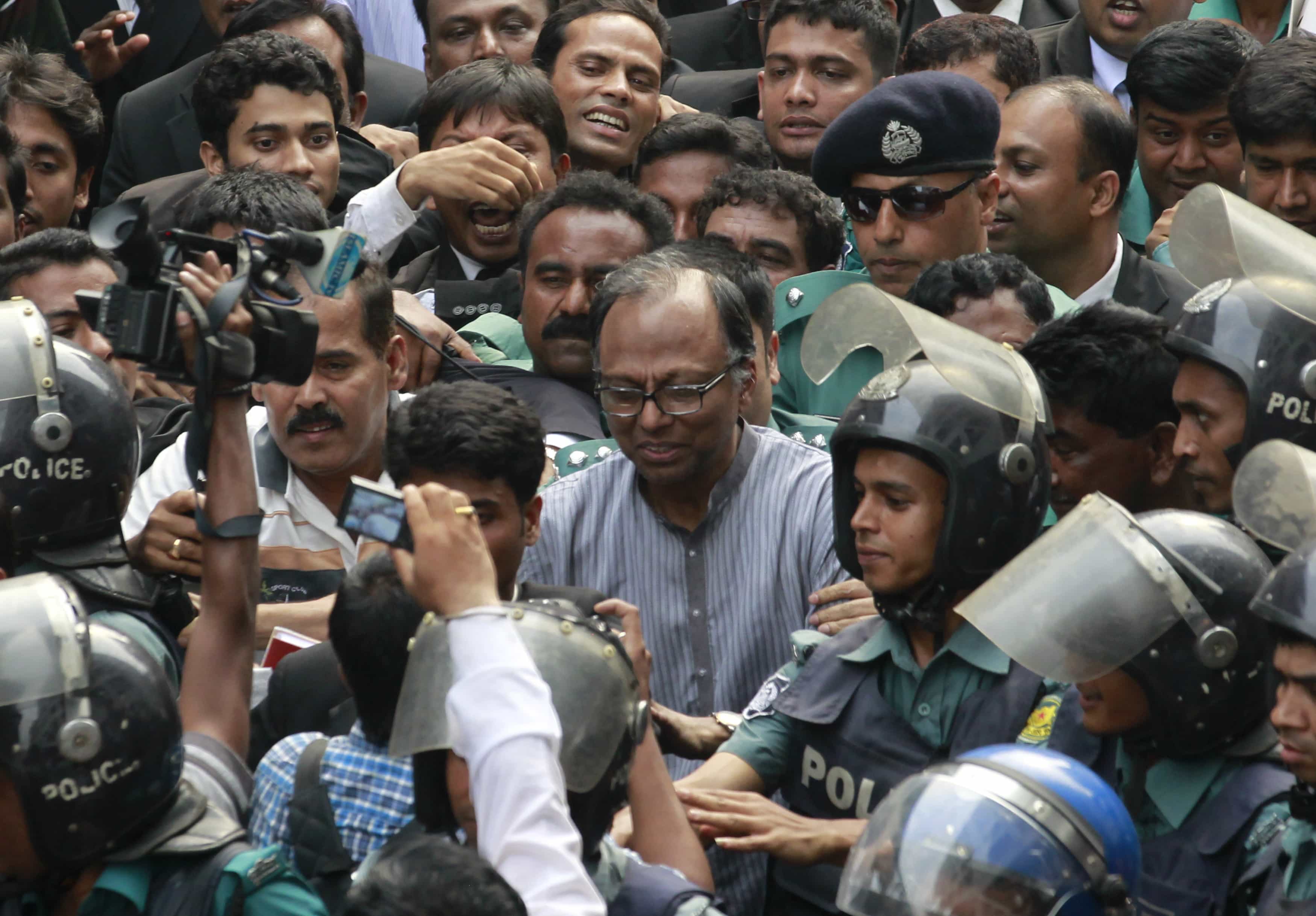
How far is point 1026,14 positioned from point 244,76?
373cm

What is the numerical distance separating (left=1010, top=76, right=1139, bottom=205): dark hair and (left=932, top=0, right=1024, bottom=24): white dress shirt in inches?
78.0

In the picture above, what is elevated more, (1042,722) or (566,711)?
(566,711)

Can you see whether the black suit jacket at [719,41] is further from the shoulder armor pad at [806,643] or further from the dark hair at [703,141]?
the shoulder armor pad at [806,643]

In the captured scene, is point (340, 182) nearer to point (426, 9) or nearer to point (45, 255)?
point (426, 9)

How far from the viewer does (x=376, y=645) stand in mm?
3781

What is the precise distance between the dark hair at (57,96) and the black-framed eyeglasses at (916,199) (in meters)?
3.20

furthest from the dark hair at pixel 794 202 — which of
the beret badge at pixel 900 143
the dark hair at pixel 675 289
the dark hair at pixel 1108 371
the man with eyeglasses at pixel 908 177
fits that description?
the dark hair at pixel 1108 371

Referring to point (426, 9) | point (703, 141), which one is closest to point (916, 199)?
point (703, 141)

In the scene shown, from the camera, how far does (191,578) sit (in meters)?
5.29

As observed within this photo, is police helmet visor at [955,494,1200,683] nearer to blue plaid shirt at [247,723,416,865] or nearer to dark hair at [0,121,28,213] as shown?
blue plaid shirt at [247,723,416,865]

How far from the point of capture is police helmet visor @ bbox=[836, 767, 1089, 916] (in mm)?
3168

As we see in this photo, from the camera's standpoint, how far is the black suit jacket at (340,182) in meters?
7.20

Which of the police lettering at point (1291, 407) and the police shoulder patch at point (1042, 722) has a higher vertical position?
the police lettering at point (1291, 407)

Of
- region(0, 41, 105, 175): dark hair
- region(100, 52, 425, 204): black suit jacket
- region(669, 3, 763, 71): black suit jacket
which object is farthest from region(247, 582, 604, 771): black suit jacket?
region(669, 3, 763, 71): black suit jacket
